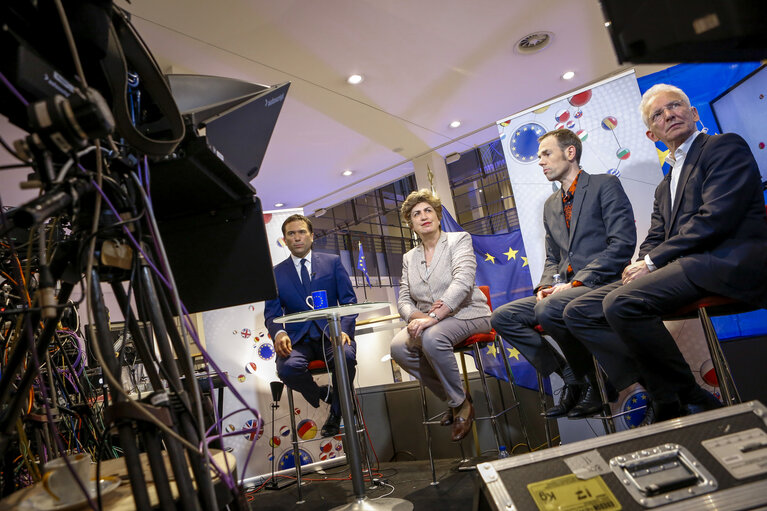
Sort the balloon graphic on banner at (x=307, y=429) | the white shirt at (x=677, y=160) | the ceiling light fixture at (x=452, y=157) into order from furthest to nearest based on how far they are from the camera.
Answer: the ceiling light fixture at (x=452, y=157) < the balloon graphic on banner at (x=307, y=429) < the white shirt at (x=677, y=160)

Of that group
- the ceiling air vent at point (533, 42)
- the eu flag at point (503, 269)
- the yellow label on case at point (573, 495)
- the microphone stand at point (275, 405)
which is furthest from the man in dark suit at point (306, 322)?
the ceiling air vent at point (533, 42)

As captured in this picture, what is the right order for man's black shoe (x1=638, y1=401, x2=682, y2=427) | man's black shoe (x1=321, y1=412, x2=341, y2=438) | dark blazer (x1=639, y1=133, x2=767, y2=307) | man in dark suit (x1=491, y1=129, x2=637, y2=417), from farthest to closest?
man's black shoe (x1=321, y1=412, x2=341, y2=438), man in dark suit (x1=491, y1=129, x2=637, y2=417), man's black shoe (x1=638, y1=401, x2=682, y2=427), dark blazer (x1=639, y1=133, x2=767, y2=307)

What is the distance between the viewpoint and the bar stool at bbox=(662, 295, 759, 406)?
1838 millimetres

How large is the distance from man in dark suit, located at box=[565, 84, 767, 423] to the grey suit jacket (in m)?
0.88

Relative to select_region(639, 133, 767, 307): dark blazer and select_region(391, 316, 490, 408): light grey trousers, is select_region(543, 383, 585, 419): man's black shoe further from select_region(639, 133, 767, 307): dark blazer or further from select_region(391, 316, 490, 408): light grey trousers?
select_region(639, 133, 767, 307): dark blazer

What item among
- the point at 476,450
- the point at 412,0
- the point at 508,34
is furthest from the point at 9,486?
the point at 508,34

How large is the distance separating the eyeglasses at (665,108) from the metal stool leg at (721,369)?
3.13 feet

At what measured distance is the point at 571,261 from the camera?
2.67 m

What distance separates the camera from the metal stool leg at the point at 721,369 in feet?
6.02

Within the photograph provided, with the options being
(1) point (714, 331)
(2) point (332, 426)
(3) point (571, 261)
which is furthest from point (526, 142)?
(2) point (332, 426)

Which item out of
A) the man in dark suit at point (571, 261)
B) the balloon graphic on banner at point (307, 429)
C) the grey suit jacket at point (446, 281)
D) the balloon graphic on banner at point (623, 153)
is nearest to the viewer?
the man in dark suit at point (571, 261)

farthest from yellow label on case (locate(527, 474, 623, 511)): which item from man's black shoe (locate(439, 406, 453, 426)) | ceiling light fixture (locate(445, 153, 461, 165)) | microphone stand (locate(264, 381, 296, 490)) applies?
ceiling light fixture (locate(445, 153, 461, 165))

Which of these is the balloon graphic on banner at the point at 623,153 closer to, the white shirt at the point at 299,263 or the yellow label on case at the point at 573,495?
the white shirt at the point at 299,263

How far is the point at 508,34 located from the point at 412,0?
123 cm
